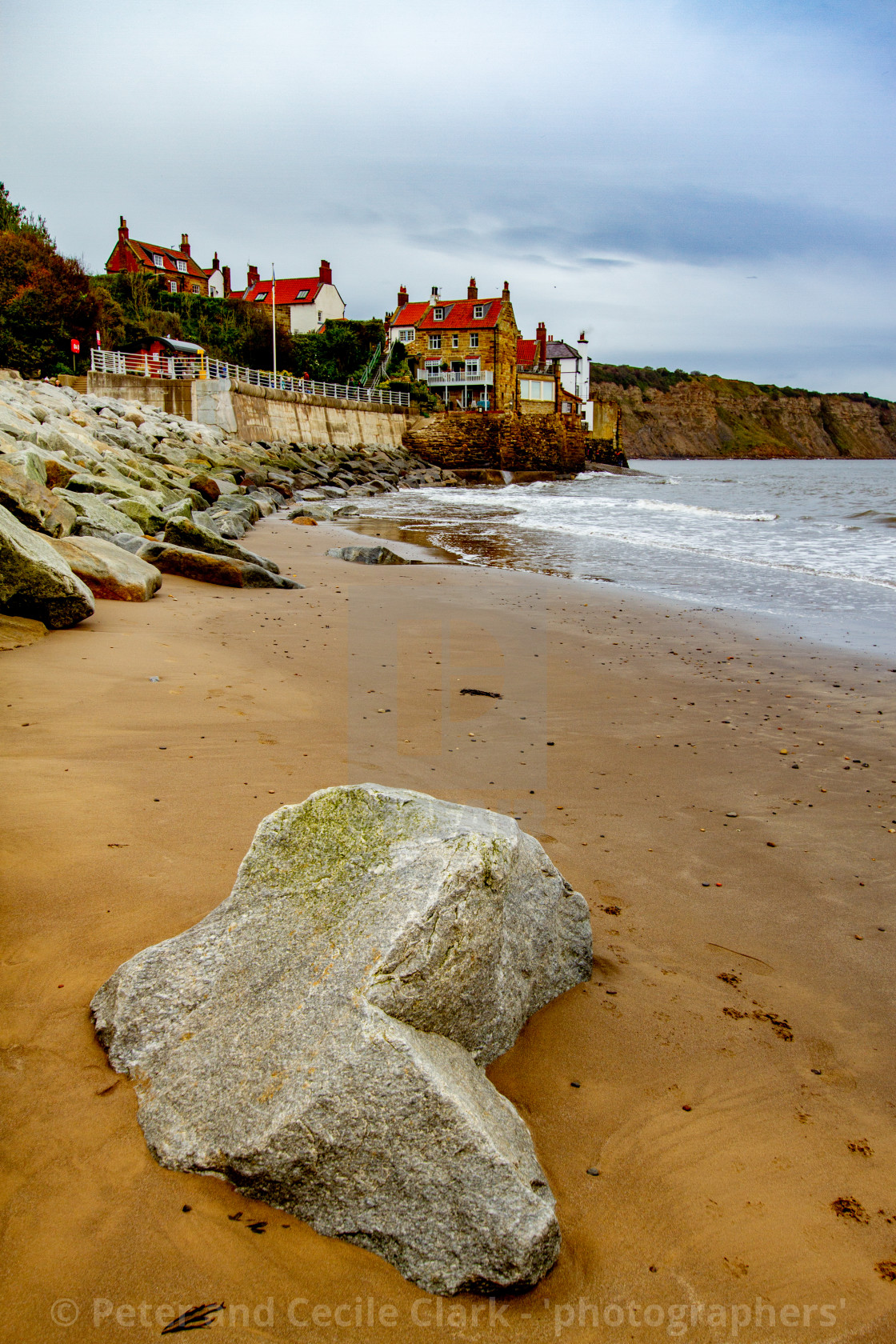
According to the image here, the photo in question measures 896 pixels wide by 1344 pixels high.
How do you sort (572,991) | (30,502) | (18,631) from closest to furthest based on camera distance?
1. (572,991)
2. (18,631)
3. (30,502)

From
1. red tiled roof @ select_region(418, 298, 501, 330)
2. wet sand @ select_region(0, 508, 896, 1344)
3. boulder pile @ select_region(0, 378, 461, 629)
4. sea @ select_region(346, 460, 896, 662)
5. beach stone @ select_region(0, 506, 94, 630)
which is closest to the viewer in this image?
wet sand @ select_region(0, 508, 896, 1344)

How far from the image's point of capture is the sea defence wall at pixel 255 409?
121 ft

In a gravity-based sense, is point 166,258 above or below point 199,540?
above

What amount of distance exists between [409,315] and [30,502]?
2465 inches

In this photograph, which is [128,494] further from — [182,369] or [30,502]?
[182,369]

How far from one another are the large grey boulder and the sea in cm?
782

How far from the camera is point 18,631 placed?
6.68m

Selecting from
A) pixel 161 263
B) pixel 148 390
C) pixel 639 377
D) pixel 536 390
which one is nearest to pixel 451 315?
pixel 536 390

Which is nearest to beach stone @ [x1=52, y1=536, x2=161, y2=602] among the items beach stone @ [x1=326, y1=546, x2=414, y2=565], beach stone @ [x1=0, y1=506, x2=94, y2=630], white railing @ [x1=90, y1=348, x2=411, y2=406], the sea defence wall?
beach stone @ [x1=0, y1=506, x2=94, y2=630]

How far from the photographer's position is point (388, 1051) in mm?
2135

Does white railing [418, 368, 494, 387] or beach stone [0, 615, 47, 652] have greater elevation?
white railing [418, 368, 494, 387]

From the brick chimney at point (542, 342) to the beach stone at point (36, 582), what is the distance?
72170 millimetres

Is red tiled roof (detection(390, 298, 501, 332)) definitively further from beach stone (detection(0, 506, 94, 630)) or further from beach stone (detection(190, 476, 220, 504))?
beach stone (detection(0, 506, 94, 630))

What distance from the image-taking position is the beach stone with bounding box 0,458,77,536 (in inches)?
322
